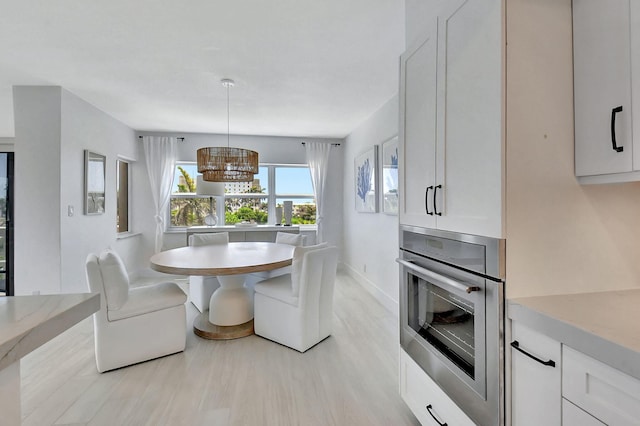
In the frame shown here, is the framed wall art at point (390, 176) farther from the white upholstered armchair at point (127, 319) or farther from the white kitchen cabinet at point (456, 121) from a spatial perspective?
the white upholstered armchair at point (127, 319)

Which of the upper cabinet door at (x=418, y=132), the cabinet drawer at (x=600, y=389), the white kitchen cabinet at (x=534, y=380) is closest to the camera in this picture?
the cabinet drawer at (x=600, y=389)

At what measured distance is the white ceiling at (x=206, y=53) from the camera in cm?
197

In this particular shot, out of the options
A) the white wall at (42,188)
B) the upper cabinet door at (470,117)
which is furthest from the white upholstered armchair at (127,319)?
the upper cabinet door at (470,117)

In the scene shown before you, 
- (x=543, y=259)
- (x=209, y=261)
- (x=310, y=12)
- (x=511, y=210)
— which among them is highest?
(x=310, y=12)


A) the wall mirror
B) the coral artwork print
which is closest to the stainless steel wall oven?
the coral artwork print

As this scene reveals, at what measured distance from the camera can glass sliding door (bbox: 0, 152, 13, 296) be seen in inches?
175

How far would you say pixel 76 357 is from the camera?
2443mm

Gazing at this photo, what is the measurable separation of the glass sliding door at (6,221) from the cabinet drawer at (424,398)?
546 cm

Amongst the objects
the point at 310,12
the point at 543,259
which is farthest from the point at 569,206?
the point at 310,12

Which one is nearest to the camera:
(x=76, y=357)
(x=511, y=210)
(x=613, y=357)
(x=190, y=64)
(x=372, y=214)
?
(x=613, y=357)

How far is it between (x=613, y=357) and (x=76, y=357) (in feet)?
10.5

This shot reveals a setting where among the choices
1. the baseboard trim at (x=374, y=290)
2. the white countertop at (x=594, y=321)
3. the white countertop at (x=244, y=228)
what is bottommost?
the baseboard trim at (x=374, y=290)

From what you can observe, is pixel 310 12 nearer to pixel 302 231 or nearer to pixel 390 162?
pixel 390 162

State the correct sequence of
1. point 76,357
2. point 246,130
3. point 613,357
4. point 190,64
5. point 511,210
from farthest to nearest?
point 246,130
point 190,64
point 76,357
point 511,210
point 613,357
